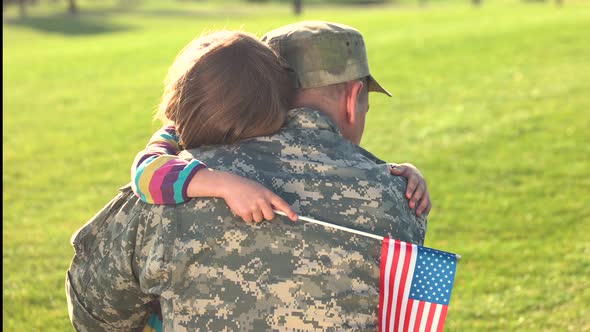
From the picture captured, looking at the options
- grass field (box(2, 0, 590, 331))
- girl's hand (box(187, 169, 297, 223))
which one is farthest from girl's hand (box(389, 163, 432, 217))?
grass field (box(2, 0, 590, 331))

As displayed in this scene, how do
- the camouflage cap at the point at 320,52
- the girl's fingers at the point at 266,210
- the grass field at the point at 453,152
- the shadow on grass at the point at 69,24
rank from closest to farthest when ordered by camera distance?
the girl's fingers at the point at 266,210 → the camouflage cap at the point at 320,52 → the grass field at the point at 453,152 → the shadow on grass at the point at 69,24

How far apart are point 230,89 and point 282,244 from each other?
18.6 inches

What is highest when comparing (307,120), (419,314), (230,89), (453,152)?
(230,89)

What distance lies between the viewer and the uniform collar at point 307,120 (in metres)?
2.68

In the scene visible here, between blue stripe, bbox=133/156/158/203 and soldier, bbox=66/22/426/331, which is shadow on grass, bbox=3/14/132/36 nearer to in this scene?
blue stripe, bbox=133/156/158/203

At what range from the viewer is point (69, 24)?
46094 mm

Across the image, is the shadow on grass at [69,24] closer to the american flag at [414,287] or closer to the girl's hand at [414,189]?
the girl's hand at [414,189]

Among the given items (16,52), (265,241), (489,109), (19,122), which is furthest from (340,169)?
(16,52)

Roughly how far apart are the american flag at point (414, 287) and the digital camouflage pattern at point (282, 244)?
0.04 meters

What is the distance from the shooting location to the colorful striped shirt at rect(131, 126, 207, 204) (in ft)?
8.57

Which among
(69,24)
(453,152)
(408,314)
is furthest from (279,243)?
(69,24)

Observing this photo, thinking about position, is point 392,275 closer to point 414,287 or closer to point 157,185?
point 414,287

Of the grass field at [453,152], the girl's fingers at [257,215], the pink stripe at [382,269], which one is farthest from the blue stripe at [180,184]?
the grass field at [453,152]

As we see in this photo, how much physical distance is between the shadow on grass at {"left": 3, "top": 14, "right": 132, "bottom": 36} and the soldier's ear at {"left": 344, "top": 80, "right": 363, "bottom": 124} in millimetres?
38624
